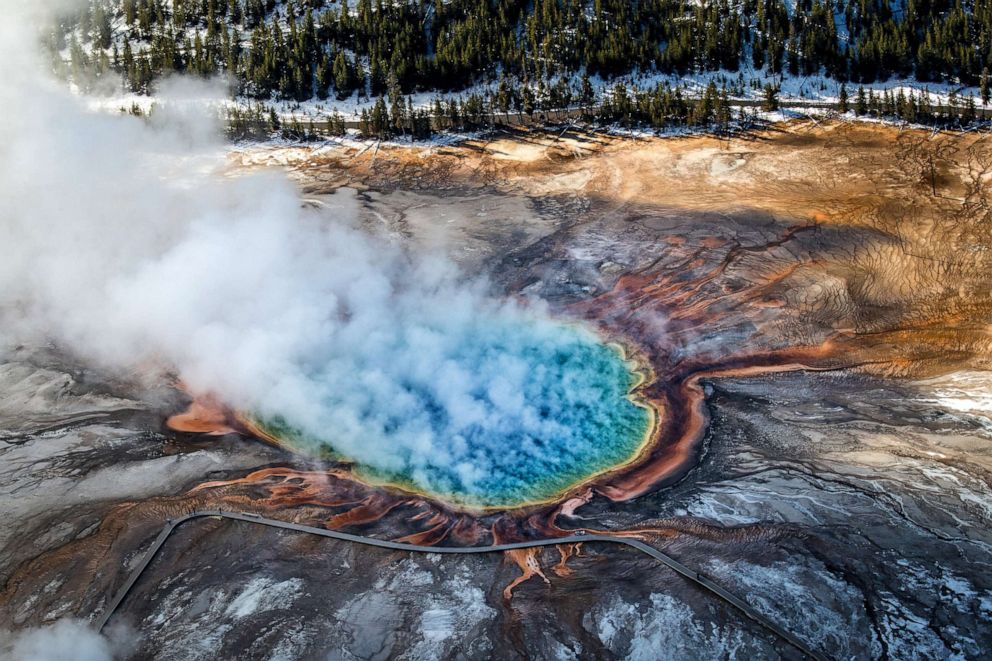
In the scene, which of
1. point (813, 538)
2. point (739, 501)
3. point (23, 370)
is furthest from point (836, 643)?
point (23, 370)

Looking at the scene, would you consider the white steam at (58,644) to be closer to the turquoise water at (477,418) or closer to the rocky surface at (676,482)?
the rocky surface at (676,482)

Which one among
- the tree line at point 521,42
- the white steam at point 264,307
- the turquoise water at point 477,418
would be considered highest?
the tree line at point 521,42

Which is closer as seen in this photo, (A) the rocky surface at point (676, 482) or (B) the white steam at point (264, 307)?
(A) the rocky surface at point (676, 482)

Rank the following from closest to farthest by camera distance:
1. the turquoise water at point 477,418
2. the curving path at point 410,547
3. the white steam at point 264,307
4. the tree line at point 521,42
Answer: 1. the curving path at point 410,547
2. the turquoise water at point 477,418
3. the white steam at point 264,307
4. the tree line at point 521,42

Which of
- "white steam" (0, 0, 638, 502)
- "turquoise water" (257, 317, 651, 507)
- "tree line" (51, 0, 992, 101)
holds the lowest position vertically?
"turquoise water" (257, 317, 651, 507)

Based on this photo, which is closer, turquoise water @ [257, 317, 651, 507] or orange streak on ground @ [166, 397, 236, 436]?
turquoise water @ [257, 317, 651, 507]

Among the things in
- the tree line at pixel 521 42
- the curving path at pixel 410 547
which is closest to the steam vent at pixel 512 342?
the curving path at pixel 410 547

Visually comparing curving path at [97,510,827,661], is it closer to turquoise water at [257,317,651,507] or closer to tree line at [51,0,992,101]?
turquoise water at [257,317,651,507]

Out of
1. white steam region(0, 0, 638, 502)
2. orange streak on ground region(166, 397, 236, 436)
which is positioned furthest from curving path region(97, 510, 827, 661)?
orange streak on ground region(166, 397, 236, 436)

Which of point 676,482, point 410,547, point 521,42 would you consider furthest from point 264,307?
point 521,42
